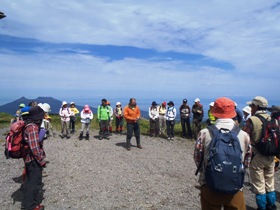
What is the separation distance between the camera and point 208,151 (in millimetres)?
4125

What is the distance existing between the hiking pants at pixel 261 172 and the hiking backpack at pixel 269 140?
0.23 metres

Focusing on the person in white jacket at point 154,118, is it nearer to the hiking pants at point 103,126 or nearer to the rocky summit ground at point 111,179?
the hiking pants at point 103,126

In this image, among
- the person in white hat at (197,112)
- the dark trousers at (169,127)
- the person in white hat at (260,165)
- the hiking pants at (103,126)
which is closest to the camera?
the person in white hat at (260,165)

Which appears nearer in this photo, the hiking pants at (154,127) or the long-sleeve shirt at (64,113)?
the long-sleeve shirt at (64,113)

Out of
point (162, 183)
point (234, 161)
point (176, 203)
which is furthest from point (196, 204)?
point (234, 161)

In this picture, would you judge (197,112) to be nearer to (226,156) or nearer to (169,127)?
(169,127)

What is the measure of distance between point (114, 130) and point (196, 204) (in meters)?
13.8

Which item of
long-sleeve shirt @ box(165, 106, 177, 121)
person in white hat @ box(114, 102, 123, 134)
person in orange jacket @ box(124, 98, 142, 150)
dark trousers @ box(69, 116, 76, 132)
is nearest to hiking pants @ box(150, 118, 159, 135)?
long-sleeve shirt @ box(165, 106, 177, 121)

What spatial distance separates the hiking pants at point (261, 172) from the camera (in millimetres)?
6465

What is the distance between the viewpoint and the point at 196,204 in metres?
7.27

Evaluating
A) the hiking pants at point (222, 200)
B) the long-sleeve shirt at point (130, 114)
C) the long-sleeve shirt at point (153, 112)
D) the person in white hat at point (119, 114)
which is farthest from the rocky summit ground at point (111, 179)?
the person in white hat at point (119, 114)

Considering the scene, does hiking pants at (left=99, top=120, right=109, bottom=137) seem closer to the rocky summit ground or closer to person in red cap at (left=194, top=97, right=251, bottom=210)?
the rocky summit ground

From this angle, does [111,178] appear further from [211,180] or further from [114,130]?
[114,130]

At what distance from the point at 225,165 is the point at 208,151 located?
32 centimetres
